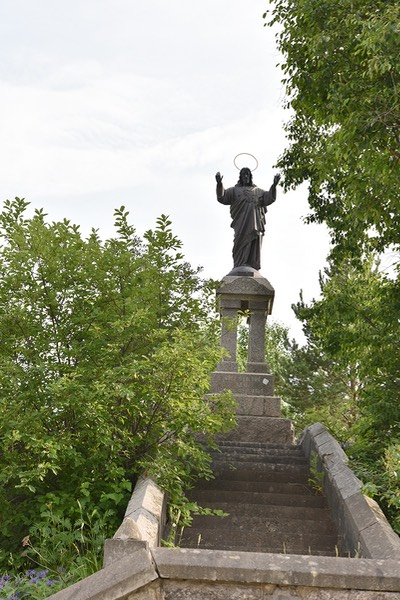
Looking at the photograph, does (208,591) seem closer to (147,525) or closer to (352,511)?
(147,525)

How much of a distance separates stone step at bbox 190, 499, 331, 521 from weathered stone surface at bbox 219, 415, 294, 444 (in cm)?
305

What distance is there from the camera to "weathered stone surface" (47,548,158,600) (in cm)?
424

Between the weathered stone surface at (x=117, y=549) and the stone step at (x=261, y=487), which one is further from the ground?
the stone step at (x=261, y=487)

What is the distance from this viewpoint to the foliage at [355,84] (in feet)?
24.8

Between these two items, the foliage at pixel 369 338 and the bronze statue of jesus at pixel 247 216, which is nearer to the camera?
the foliage at pixel 369 338

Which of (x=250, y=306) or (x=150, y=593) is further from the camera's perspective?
(x=250, y=306)

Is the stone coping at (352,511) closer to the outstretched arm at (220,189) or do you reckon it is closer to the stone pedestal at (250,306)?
the stone pedestal at (250,306)

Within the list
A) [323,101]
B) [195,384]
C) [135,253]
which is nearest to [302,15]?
[323,101]

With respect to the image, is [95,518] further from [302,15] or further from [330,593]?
[302,15]

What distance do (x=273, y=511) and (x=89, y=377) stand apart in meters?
2.60

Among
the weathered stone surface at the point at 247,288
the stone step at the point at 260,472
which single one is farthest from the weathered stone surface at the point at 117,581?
the weathered stone surface at the point at 247,288

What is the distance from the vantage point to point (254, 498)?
26.9 ft

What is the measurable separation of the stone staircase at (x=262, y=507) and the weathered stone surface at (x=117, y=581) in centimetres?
212

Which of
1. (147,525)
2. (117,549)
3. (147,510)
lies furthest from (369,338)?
(117,549)
